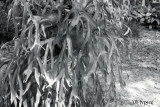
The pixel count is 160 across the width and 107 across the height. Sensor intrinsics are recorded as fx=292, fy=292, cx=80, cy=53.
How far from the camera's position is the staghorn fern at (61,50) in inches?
60.0

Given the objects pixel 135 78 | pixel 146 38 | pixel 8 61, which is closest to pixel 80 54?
pixel 8 61

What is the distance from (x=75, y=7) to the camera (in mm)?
1505

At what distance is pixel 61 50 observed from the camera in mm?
1562

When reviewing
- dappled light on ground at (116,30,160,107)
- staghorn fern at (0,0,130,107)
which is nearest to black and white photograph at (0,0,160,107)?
staghorn fern at (0,0,130,107)

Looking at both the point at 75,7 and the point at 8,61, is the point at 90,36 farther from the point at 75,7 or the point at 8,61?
the point at 8,61

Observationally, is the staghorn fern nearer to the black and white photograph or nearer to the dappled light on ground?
the black and white photograph

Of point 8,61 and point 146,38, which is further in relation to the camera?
point 146,38

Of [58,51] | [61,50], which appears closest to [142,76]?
[58,51]

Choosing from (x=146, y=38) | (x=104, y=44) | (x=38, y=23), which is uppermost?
(x=38, y=23)

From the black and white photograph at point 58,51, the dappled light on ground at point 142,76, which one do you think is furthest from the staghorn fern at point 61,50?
the dappled light on ground at point 142,76

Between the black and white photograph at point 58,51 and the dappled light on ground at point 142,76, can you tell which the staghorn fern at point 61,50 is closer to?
the black and white photograph at point 58,51

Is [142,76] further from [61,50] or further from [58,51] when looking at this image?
[61,50]

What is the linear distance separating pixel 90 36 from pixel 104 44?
116mm

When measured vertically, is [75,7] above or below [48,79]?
above
